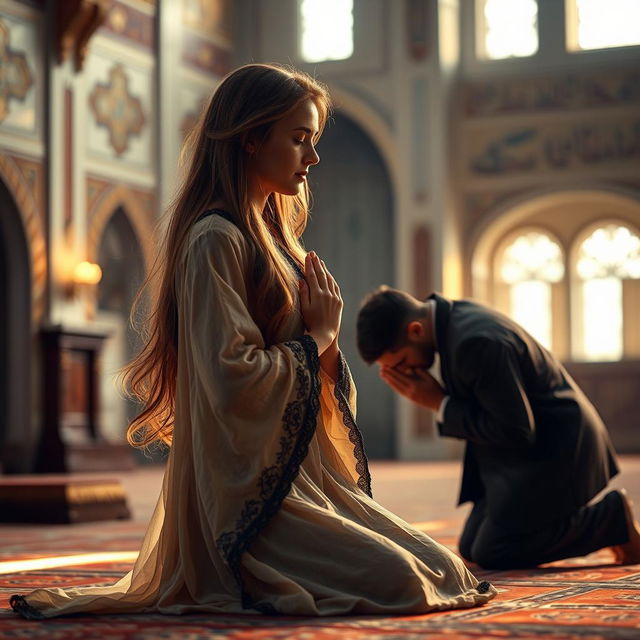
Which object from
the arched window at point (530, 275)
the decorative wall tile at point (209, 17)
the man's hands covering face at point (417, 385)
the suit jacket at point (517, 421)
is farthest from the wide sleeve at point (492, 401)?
the arched window at point (530, 275)

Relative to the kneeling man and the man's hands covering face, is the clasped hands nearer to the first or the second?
the kneeling man

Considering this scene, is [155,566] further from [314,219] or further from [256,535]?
[314,219]

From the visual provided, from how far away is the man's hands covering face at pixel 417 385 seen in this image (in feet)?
15.1

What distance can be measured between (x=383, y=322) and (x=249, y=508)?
5.26 feet

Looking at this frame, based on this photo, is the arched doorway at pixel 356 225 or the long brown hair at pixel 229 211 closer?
the long brown hair at pixel 229 211

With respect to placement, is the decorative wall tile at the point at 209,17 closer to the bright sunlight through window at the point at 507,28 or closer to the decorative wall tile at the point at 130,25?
the decorative wall tile at the point at 130,25

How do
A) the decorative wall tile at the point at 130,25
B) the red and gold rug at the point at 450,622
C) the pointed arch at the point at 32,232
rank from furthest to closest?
1. the decorative wall tile at the point at 130,25
2. the pointed arch at the point at 32,232
3. the red and gold rug at the point at 450,622

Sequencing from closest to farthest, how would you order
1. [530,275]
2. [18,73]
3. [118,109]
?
1. [18,73]
2. [118,109]
3. [530,275]

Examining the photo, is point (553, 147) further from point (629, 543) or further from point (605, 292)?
point (629, 543)

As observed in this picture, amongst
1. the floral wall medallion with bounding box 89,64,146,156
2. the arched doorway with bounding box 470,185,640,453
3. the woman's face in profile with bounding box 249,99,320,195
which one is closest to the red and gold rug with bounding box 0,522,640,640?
the woman's face in profile with bounding box 249,99,320,195

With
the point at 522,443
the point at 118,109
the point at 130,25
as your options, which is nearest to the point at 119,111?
the point at 118,109

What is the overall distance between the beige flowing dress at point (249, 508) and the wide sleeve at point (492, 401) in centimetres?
118

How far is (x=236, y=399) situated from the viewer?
10.00 ft

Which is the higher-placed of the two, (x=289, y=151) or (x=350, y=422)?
(x=289, y=151)
